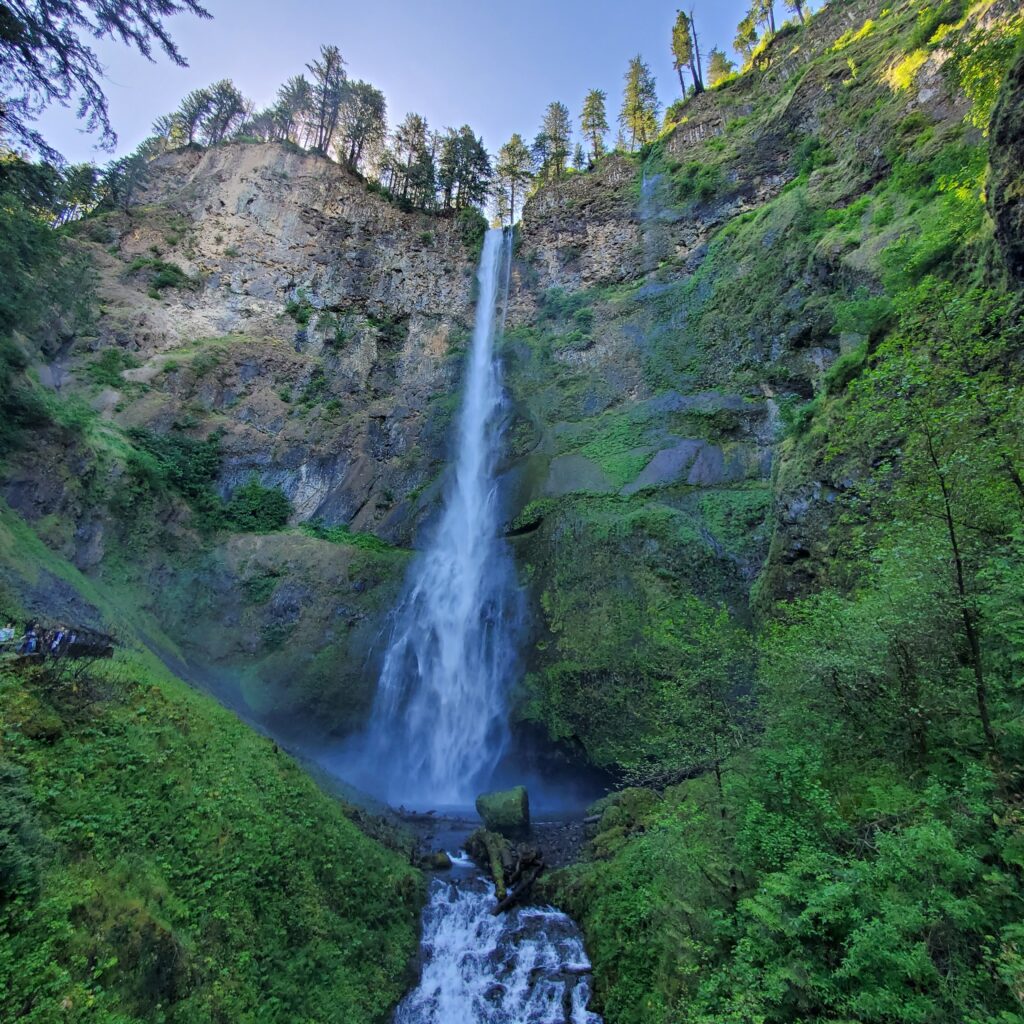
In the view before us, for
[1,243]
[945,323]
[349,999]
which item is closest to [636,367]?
[945,323]

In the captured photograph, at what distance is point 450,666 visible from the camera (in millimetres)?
20109

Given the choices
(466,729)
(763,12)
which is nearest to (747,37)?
(763,12)

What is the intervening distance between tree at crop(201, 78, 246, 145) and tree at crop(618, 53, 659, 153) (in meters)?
30.7

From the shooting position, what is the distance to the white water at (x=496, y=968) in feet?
26.7

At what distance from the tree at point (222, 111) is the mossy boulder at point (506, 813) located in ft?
164

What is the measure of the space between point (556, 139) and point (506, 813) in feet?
158

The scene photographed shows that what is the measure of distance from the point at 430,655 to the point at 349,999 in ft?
43.1

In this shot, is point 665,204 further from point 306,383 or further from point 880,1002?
point 880,1002

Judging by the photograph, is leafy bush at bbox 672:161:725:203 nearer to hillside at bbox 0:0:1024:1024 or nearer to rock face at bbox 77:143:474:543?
hillside at bbox 0:0:1024:1024

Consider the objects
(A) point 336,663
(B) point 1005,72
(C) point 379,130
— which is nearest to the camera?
(B) point 1005,72

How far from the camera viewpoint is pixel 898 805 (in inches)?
204

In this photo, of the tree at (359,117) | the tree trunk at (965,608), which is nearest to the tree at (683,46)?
the tree at (359,117)

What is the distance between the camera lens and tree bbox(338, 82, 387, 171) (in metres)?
40.2

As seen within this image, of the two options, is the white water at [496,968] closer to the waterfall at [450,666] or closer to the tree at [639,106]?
the waterfall at [450,666]
